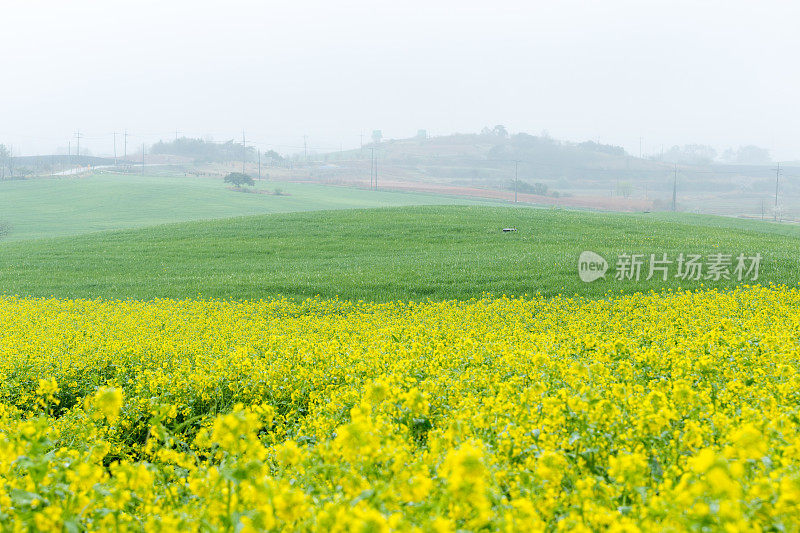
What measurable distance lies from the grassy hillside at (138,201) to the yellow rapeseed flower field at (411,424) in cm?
5022

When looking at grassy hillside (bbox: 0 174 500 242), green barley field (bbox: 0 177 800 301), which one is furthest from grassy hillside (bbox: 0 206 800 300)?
grassy hillside (bbox: 0 174 500 242)

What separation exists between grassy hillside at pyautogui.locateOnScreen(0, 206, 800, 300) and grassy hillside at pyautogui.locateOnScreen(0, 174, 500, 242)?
29.1m

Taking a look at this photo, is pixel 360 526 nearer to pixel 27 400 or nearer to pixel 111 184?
pixel 27 400

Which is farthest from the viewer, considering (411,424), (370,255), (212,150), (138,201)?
(212,150)

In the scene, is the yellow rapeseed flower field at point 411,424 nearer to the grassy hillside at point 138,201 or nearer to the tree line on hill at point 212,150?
the grassy hillside at point 138,201

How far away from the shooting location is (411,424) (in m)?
5.41

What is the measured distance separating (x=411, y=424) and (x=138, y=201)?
7758 cm

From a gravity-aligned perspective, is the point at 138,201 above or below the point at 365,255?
above

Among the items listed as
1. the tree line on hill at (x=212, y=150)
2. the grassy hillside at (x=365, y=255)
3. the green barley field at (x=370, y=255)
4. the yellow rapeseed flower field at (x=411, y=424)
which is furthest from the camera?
the tree line on hill at (x=212, y=150)

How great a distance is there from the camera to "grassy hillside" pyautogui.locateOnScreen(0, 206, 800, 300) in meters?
19.5

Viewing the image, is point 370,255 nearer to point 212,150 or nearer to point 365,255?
point 365,255

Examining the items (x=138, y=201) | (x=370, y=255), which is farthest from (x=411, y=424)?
(x=138, y=201)

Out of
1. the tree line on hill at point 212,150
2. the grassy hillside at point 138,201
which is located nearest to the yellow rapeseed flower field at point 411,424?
the grassy hillside at point 138,201

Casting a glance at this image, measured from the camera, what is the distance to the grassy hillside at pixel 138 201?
203 ft
